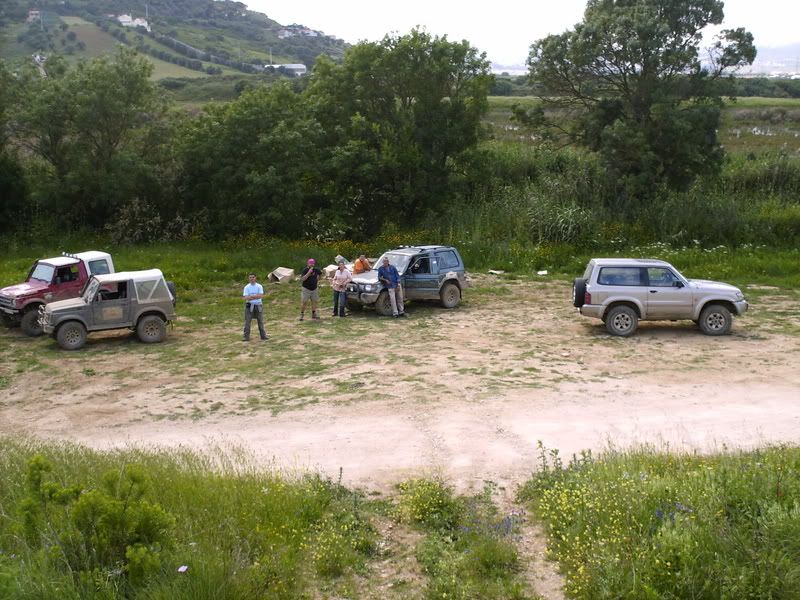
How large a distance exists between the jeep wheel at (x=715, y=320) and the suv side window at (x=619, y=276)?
5.46 feet

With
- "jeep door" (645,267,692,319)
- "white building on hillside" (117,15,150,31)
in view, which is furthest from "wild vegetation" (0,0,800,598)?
"white building on hillside" (117,15,150,31)

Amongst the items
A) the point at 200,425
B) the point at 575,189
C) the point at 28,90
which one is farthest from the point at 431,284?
the point at 28,90

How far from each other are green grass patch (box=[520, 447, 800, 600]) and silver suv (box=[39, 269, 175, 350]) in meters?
11.6

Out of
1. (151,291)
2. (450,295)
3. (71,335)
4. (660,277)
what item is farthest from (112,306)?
(660,277)

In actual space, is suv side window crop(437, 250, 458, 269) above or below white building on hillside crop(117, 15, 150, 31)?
below

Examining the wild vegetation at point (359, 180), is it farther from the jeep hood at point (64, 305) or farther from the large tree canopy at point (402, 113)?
the jeep hood at point (64, 305)

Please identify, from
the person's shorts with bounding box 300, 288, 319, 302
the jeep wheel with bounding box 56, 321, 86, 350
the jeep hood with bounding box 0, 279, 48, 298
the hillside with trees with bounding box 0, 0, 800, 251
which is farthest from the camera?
the hillside with trees with bounding box 0, 0, 800, 251

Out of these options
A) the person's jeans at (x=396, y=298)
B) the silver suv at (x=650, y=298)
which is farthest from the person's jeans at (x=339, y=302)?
the silver suv at (x=650, y=298)

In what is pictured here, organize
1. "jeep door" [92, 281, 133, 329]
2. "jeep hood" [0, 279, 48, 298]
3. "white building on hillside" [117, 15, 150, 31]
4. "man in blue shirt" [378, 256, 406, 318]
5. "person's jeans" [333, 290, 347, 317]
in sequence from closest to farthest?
"jeep door" [92, 281, 133, 329], "jeep hood" [0, 279, 48, 298], "man in blue shirt" [378, 256, 406, 318], "person's jeans" [333, 290, 347, 317], "white building on hillside" [117, 15, 150, 31]

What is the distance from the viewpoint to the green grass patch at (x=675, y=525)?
6.45m

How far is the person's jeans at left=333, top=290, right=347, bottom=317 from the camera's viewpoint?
20.3 meters

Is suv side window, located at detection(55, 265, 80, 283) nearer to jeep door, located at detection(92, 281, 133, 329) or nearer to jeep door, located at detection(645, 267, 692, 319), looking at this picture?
jeep door, located at detection(92, 281, 133, 329)

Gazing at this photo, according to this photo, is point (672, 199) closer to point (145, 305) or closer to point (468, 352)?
point (468, 352)

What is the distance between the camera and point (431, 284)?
21188mm
